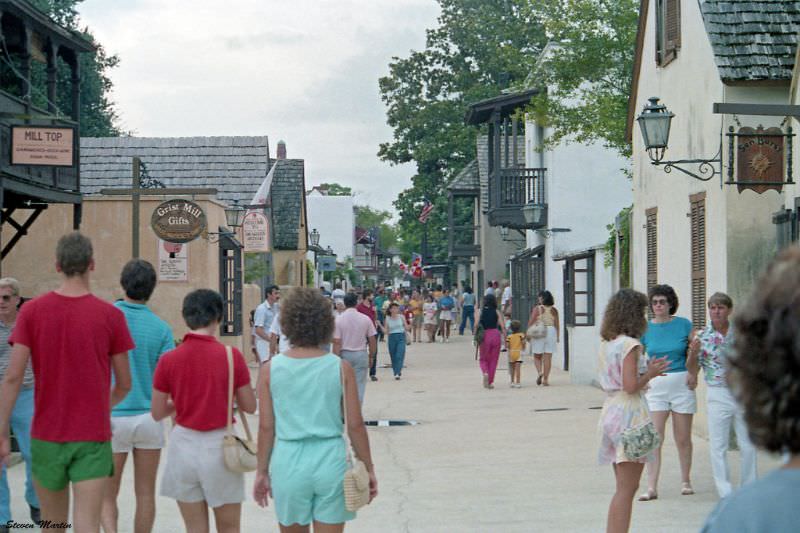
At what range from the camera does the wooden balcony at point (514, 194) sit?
105ft

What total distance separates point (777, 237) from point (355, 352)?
17.3ft

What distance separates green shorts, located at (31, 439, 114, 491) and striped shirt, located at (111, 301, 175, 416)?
987 millimetres

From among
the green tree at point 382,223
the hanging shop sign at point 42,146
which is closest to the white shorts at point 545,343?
the hanging shop sign at point 42,146

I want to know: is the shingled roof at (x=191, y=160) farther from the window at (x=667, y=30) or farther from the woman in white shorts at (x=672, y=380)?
the woman in white shorts at (x=672, y=380)

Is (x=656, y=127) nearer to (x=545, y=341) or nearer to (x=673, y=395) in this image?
(x=673, y=395)

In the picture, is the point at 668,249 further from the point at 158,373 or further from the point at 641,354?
the point at 158,373

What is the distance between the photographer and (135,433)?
7.16 metres

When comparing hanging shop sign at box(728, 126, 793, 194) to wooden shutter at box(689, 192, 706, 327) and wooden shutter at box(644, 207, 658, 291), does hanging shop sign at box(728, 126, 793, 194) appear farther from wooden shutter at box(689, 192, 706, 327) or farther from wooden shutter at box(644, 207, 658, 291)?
wooden shutter at box(644, 207, 658, 291)

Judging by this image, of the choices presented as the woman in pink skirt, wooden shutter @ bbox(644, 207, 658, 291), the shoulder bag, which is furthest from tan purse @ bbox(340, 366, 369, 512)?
the shoulder bag

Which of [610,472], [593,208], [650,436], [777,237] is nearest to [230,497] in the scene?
[650,436]

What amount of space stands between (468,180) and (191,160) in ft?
60.2

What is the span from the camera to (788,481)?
213cm

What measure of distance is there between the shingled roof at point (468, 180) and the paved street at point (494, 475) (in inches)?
1271

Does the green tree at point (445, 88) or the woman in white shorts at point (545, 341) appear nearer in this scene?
the woman in white shorts at point (545, 341)
